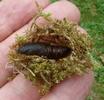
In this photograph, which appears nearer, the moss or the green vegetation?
the moss

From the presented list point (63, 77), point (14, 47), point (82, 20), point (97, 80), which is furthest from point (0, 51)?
point (82, 20)

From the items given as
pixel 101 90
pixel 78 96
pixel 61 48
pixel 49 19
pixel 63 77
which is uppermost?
pixel 49 19

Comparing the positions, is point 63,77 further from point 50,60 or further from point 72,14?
point 72,14

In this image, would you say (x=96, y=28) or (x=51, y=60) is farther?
(x=96, y=28)

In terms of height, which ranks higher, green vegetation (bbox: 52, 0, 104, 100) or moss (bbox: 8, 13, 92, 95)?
moss (bbox: 8, 13, 92, 95)
